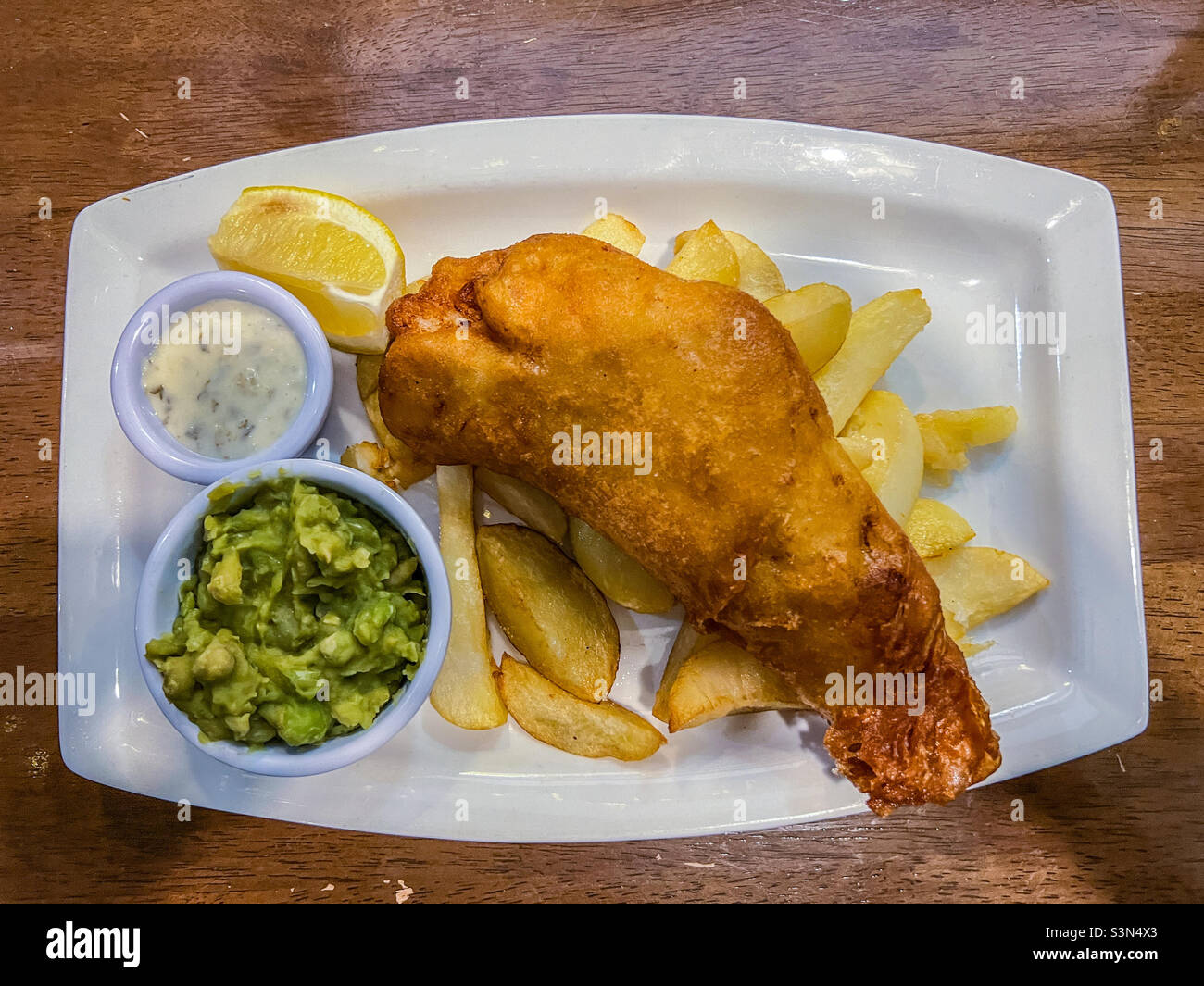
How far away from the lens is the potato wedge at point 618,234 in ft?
7.45

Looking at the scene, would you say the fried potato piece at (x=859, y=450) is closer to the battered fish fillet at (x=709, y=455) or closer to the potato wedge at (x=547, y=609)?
the battered fish fillet at (x=709, y=455)

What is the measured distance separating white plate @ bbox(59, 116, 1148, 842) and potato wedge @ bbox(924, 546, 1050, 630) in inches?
6.8

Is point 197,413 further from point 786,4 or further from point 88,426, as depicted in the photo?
point 786,4

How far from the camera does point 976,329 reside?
248 cm

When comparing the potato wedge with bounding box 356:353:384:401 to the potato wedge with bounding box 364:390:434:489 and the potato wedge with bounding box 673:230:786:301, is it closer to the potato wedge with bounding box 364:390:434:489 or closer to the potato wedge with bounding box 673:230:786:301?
the potato wedge with bounding box 364:390:434:489

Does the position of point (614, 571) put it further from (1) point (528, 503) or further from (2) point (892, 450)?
(2) point (892, 450)

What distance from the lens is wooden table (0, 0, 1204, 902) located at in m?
2.49

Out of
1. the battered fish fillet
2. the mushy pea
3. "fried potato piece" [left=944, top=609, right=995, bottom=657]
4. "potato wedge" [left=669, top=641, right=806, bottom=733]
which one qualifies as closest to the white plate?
"fried potato piece" [left=944, top=609, right=995, bottom=657]

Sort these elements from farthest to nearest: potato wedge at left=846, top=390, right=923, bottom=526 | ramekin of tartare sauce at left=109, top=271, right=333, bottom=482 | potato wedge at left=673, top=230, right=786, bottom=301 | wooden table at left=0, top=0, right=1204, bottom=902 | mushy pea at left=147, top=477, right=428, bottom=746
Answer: wooden table at left=0, top=0, right=1204, bottom=902, potato wedge at left=673, top=230, right=786, bottom=301, potato wedge at left=846, top=390, right=923, bottom=526, ramekin of tartare sauce at left=109, top=271, right=333, bottom=482, mushy pea at left=147, top=477, right=428, bottom=746

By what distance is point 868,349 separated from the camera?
2.20m

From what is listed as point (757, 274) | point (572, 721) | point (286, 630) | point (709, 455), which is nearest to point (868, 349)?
point (757, 274)

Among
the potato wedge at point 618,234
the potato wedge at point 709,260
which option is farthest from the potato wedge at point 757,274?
the potato wedge at point 618,234

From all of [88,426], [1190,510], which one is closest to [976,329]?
[1190,510]

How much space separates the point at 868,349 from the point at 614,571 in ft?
2.86
